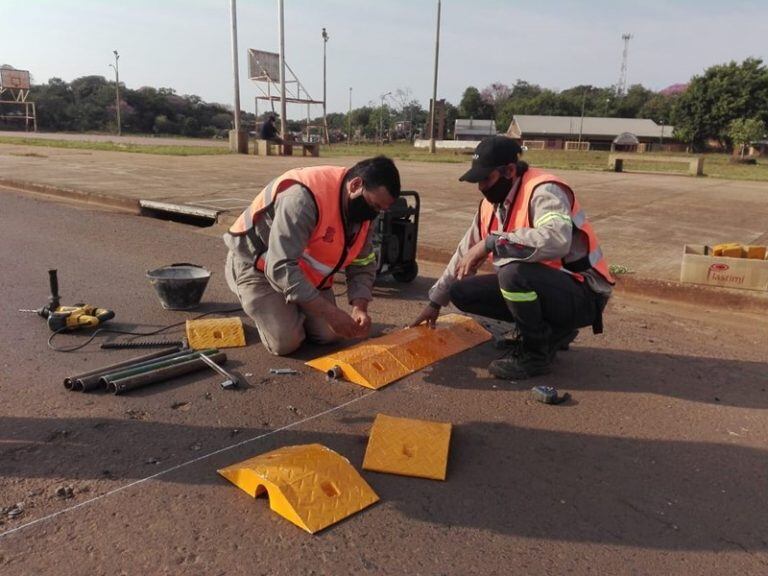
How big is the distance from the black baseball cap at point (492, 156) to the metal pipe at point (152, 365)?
204 cm

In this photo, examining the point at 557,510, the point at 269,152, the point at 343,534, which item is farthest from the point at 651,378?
the point at 269,152

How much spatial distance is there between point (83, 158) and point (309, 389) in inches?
826

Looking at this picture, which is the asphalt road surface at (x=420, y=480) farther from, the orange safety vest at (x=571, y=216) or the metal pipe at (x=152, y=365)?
the orange safety vest at (x=571, y=216)

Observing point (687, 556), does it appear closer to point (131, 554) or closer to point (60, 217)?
point (131, 554)

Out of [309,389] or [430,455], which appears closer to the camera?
[430,455]

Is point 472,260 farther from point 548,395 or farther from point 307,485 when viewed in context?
point 307,485

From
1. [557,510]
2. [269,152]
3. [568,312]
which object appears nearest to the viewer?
[557,510]

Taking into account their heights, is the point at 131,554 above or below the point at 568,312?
below

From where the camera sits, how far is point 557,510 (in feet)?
8.58

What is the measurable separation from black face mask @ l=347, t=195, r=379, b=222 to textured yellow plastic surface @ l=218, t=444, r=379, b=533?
5.07 feet

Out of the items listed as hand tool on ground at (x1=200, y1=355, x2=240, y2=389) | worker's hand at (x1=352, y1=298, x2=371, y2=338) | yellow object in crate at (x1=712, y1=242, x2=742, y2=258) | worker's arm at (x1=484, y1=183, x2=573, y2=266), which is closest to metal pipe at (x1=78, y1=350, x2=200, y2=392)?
hand tool on ground at (x1=200, y1=355, x2=240, y2=389)

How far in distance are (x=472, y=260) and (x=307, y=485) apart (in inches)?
76.3

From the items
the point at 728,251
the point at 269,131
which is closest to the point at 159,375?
the point at 728,251

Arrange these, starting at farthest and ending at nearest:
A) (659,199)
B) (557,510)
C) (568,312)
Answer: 1. (659,199)
2. (568,312)
3. (557,510)
